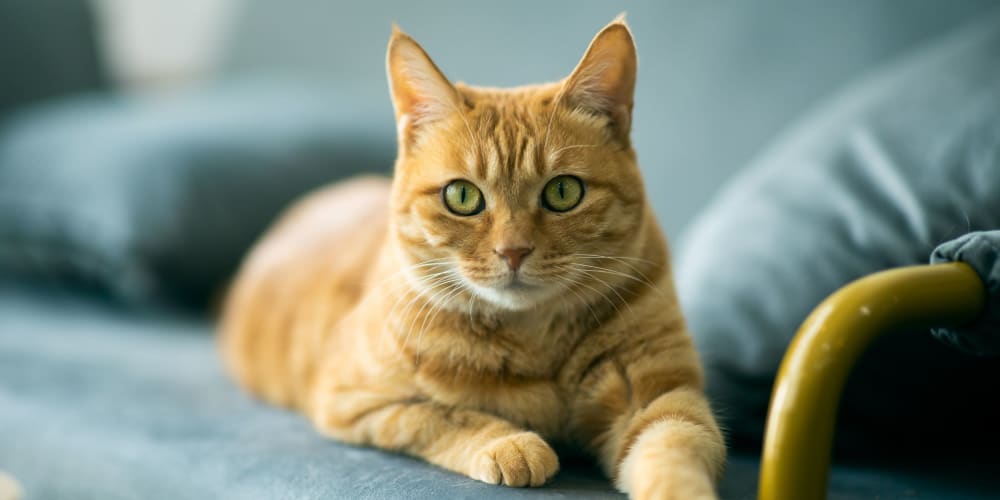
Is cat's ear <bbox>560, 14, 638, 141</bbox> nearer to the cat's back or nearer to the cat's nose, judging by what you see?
the cat's nose

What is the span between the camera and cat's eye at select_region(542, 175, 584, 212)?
121cm

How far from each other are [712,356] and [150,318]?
157 centimetres

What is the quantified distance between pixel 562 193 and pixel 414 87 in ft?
0.90

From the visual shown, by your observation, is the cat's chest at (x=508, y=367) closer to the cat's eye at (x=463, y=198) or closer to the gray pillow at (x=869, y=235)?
the cat's eye at (x=463, y=198)

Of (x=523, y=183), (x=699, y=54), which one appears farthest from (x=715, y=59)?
(x=523, y=183)

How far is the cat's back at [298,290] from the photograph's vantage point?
165 centimetres

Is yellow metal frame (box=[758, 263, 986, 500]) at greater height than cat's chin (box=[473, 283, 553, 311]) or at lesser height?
lesser

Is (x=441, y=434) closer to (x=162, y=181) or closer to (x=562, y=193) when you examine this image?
(x=562, y=193)

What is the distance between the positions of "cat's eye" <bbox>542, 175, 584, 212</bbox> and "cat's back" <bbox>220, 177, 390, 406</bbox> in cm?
52

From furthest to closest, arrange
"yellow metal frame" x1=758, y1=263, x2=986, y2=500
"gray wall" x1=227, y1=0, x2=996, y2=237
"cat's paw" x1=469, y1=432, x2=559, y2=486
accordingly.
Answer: "gray wall" x1=227, y1=0, x2=996, y2=237 → "cat's paw" x1=469, y1=432, x2=559, y2=486 → "yellow metal frame" x1=758, y1=263, x2=986, y2=500

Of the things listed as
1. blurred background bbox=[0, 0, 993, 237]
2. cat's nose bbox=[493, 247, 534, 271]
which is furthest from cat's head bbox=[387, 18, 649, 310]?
blurred background bbox=[0, 0, 993, 237]

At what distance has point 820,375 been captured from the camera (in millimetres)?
902

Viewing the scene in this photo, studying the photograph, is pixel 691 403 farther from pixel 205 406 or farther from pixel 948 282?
pixel 205 406

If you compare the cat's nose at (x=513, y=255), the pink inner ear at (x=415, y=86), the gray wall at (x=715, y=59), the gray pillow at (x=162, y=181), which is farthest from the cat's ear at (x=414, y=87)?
the gray pillow at (x=162, y=181)
